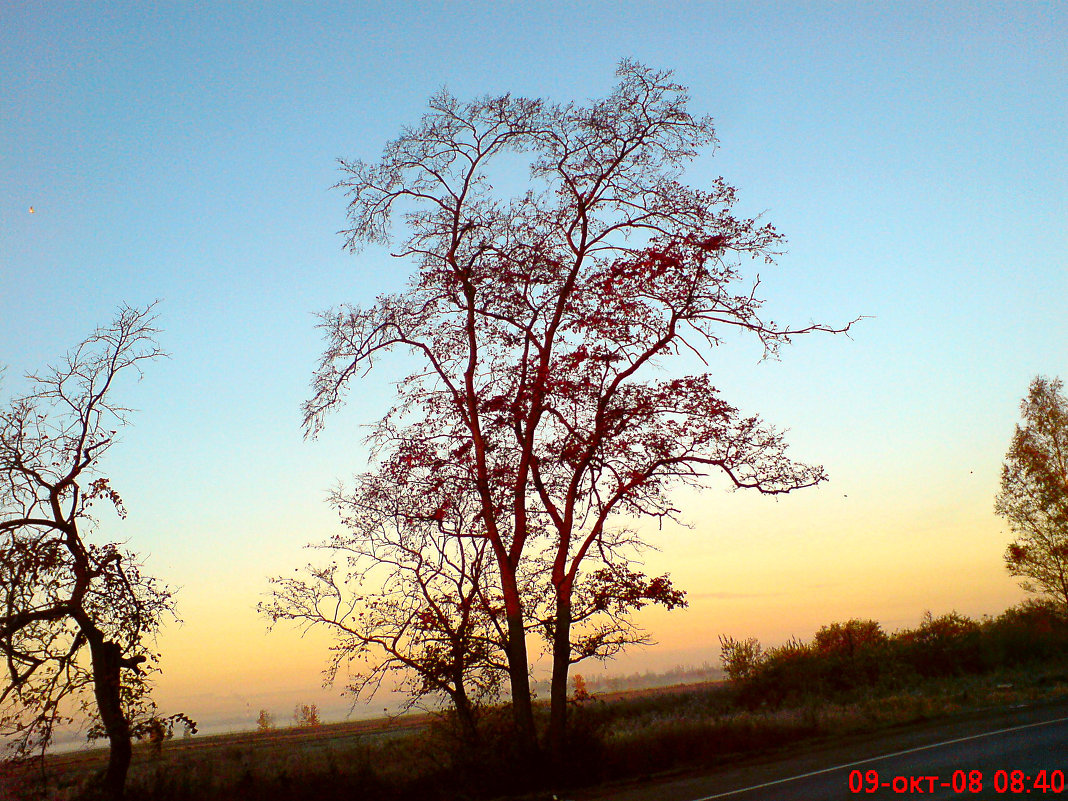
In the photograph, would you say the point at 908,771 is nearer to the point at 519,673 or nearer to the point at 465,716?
the point at 519,673

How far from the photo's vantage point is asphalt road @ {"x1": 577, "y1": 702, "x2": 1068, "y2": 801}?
10438 millimetres

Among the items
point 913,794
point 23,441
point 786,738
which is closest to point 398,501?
point 23,441

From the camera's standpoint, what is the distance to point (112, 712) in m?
12.8

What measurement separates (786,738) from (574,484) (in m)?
9.24

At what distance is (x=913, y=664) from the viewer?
33344 millimetres

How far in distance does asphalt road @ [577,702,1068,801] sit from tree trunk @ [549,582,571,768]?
1.49m

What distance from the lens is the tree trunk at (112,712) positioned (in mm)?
12664

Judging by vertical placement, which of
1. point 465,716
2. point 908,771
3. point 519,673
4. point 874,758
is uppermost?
point 519,673
